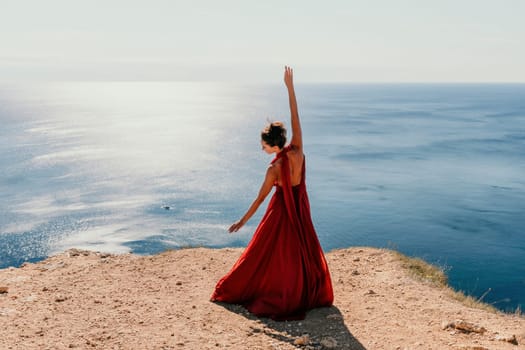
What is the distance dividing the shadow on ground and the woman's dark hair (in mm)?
2497

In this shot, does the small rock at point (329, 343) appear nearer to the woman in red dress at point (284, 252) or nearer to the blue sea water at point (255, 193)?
the woman in red dress at point (284, 252)

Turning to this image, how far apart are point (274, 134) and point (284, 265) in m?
1.90

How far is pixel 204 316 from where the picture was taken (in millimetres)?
6539

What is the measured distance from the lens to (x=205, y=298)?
7.43 meters

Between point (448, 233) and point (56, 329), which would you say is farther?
point (448, 233)

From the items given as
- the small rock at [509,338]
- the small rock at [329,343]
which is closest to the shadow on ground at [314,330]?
the small rock at [329,343]

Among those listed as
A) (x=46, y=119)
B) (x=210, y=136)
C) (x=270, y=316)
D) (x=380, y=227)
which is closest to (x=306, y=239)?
(x=270, y=316)

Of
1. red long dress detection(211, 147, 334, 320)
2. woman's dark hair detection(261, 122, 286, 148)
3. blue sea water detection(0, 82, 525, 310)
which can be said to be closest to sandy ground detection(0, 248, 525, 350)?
red long dress detection(211, 147, 334, 320)

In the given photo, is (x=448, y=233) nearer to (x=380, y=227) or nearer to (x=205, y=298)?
(x=380, y=227)

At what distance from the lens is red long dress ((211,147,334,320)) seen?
21.6ft

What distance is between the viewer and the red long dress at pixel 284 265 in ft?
21.6

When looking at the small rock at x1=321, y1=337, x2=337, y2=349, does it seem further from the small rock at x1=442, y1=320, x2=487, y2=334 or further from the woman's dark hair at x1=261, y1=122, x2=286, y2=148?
the woman's dark hair at x1=261, y1=122, x2=286, y2=148

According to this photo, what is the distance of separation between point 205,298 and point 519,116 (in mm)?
155080

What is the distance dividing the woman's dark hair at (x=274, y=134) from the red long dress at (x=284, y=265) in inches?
8.8
